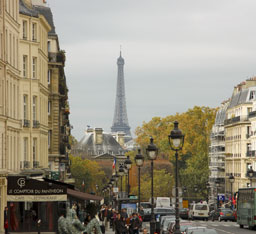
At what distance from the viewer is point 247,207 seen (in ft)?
205

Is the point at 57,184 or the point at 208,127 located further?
the point at 208,127

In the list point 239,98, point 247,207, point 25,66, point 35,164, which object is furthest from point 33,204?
point 239,98

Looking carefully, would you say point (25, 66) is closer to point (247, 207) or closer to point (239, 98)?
point (247, 207)

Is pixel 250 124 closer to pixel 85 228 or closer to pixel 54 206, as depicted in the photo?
pixel 54 206

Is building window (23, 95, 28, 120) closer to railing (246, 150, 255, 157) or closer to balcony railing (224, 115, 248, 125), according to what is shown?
railing (246, 150, 255, 157)

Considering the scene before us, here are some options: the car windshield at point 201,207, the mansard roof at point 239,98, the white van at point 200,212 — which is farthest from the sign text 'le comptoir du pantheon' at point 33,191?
the mansard roof at point 239,98

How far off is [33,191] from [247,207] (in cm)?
2262

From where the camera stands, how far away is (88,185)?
182875 mm

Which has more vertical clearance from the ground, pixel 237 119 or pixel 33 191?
pixel 237 119

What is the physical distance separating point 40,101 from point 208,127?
99.4 meters

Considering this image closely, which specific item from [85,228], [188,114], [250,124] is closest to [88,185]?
[188,114]

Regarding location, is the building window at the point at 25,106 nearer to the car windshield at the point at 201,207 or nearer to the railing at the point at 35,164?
the railing at the point at 35,164

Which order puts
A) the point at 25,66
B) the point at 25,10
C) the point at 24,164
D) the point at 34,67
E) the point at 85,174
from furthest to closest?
1. the point at 85,174
2. the point at 34,67
3. the point at 25,10
4. the point at 25,66
5. the point at 24,164

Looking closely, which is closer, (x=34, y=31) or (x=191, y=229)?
(x=191, y=229)
